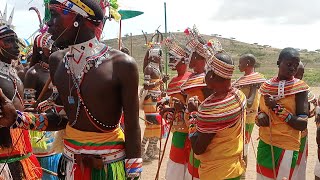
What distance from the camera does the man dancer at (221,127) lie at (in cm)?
420

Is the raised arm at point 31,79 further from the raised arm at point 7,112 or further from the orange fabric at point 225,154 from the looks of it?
the raised arm at point 7,112

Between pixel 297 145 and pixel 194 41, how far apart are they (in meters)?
1.95

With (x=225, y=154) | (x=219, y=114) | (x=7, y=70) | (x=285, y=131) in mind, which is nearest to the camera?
(x=219, y=114)

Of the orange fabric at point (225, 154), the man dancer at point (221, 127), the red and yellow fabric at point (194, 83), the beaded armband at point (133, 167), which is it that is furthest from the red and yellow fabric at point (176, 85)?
the beaded armband at point (133, 167)

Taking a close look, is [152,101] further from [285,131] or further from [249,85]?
[285,131]

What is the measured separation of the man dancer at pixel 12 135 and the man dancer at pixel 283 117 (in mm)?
2865

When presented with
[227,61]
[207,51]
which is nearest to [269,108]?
[207,51]

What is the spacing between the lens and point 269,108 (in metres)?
5.62

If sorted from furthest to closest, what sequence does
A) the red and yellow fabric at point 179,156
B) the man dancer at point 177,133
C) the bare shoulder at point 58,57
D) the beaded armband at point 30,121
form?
the red and yellow fabric at point 179,156, the man dancer at point 177,133, the bare shoulder at point 58,57, the beaded armband at point 30,121

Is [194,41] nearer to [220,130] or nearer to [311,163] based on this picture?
[220,130]

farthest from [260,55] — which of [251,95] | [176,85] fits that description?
[176,85]

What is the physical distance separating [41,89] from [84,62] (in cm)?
348

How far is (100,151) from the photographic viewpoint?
130 inches

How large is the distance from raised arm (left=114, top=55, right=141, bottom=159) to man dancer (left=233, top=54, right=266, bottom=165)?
4816 millimetres
